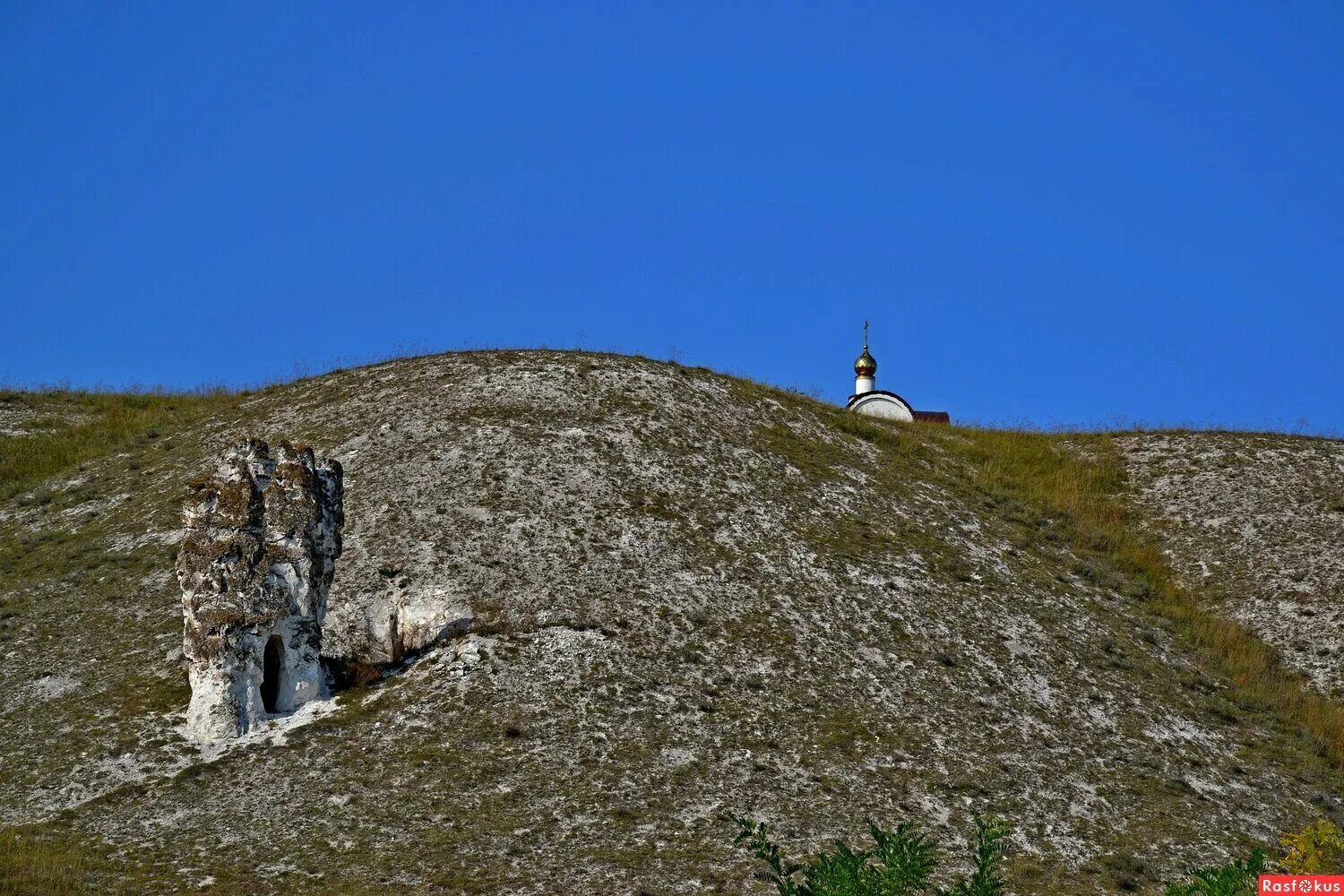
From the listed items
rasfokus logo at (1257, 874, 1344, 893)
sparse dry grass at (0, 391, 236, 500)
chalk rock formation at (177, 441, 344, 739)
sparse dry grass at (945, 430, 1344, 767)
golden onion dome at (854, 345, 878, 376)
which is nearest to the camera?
rasfokus logo at (1257, 874, 1344, 893)

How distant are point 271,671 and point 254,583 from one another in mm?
2007

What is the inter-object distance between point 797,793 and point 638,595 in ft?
22.1

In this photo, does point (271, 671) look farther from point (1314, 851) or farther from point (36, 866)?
point (1314, 851)

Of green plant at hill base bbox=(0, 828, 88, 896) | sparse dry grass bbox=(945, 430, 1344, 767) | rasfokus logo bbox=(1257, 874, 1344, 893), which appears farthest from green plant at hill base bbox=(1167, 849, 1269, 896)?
sparse dry grass bbox=(945, 430, 1344, 767)

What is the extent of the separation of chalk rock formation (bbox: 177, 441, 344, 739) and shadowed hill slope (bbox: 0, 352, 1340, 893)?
846mm

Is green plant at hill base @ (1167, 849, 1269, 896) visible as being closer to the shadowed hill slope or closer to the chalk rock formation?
the shadowed hill slope

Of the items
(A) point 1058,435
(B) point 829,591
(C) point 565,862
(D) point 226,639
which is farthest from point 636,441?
(A) point 1058,435

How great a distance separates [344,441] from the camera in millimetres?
37875

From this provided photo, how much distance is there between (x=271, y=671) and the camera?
2830 cm

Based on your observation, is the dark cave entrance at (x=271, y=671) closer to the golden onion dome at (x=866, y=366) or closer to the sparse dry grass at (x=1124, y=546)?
the sparse dry grass at (x=1124, y=546)

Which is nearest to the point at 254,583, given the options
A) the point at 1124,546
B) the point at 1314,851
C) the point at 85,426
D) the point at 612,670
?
the point at 612,670

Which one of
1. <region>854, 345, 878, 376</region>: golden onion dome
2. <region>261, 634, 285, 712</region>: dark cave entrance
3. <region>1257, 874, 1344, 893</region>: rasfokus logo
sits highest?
<region>854, 345, 878, 376</region>: golden onion dome

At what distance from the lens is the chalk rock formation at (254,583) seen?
87.8ft

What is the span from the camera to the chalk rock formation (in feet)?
87.8
